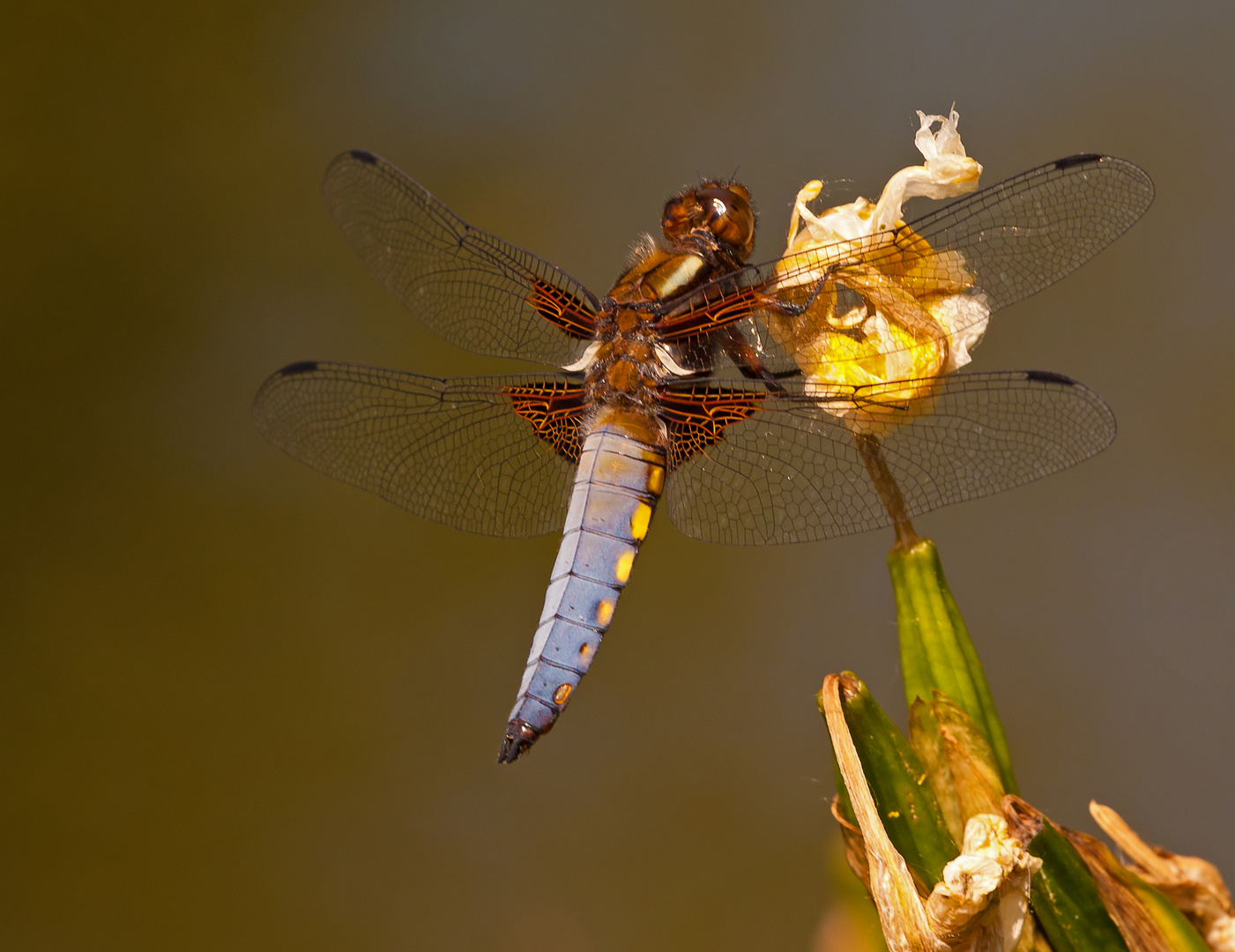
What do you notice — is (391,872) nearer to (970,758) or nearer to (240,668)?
(240,668)

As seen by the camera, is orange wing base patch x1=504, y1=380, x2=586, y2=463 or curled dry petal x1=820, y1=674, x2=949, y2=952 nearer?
curled dry petal x1=820, y1=674, x2=949, y2=952

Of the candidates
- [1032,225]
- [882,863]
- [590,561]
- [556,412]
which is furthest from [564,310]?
[882,863]

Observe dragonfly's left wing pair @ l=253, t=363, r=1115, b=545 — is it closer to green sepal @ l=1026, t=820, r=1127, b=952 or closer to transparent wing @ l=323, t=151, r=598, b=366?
→ transparent wing @ l=323, t=151, r=598, b=366

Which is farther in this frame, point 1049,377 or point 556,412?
point 556,412

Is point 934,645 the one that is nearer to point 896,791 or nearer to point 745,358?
point 896,791

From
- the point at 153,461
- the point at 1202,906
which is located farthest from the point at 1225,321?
the point at 153,461

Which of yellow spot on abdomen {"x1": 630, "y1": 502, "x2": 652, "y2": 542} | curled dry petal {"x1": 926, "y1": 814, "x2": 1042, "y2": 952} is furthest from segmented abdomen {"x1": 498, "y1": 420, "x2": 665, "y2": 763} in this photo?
curled dry petal {"x1": 926, "y1": 814, "x2": 1042, "y2": 952}

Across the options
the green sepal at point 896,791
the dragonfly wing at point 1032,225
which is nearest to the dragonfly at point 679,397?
the dragonfly wing at point 1032,225
